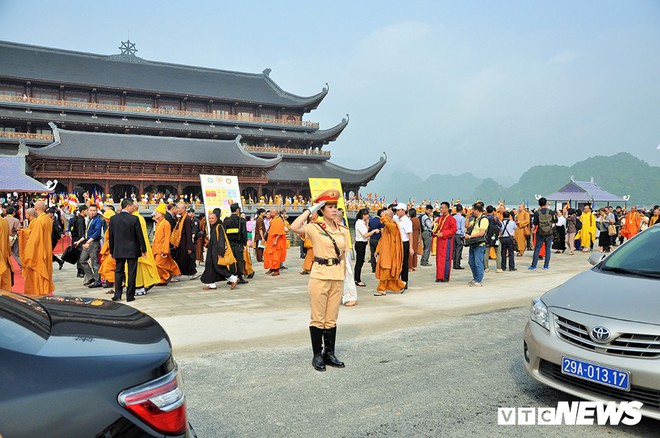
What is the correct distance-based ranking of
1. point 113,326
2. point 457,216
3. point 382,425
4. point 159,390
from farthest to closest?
point 457,216, point 382,425, point 113,326, point 159,390

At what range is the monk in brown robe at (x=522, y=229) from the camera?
16.2m

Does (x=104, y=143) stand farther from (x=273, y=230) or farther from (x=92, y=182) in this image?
(x=273, y=230)

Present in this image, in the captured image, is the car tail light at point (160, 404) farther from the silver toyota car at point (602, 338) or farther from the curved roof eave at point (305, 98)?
the curved roof eave at point (305, 98)

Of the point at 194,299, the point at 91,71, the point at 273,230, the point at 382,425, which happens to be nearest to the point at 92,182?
the point at 91,71

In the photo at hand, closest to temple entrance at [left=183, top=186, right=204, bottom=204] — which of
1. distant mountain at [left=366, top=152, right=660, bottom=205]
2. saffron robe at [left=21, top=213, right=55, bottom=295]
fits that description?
saffron robe at [left=21, top=213, right=55, bottom=295]

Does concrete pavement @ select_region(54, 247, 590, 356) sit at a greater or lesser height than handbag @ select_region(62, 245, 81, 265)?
lesser

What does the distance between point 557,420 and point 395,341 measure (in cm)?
222

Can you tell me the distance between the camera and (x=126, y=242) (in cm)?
818

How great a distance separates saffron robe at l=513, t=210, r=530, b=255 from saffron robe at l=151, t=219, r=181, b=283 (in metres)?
A: 11.2

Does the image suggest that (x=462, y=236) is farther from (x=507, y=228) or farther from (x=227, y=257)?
(x=227, y=257)

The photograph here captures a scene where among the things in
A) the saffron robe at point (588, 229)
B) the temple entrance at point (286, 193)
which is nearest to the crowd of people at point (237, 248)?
the saffron robe at point (588, 229)

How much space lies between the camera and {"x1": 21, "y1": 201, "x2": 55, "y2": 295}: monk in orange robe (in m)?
7.62

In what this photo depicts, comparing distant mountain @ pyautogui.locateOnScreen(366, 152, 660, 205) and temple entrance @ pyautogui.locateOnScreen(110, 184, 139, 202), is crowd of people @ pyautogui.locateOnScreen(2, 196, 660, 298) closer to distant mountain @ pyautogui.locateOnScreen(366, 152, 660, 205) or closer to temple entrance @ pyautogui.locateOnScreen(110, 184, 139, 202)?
temple entrance @ pyautogui.locateOnScreen(110, 184, 139, 202)

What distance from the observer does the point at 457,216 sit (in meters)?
12.6
